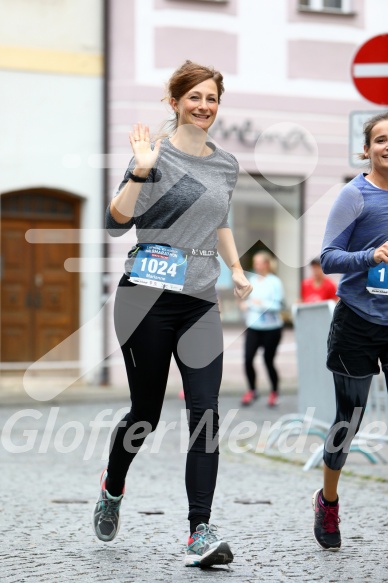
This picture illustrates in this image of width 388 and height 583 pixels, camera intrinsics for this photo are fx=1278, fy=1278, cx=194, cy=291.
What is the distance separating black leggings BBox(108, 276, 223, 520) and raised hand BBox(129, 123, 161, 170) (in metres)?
0.52

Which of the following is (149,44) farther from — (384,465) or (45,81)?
(384,465)

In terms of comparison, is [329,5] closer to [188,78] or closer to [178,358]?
[188,78]

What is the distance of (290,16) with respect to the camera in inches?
714

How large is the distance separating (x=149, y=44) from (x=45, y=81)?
158 centimetres

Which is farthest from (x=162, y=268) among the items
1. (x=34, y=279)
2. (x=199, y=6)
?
(x=199, y=6)

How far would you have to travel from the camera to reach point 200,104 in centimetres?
504

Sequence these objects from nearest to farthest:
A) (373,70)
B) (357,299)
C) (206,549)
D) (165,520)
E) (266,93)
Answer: (206,549) < (357,299) < (165,520) < (373,70) < (266,93)

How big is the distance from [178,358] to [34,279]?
1228 cm

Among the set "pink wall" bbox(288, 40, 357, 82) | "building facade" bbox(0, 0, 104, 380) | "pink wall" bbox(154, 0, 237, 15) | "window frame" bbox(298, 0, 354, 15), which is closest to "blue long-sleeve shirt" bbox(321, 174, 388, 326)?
"building facade" bbox(0, 0, 104, 380)

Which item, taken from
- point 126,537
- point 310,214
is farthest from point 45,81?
point 126,537

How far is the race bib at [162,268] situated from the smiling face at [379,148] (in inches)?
33.4

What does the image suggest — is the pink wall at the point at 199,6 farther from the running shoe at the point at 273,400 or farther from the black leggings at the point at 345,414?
the black leggings at the point at 345,414

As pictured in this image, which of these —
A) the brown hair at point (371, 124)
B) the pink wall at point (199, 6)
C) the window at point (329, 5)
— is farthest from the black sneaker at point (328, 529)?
the window at point (329, 5)

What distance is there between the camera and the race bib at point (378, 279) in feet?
16.4
